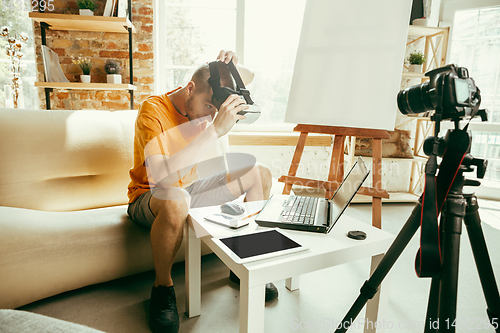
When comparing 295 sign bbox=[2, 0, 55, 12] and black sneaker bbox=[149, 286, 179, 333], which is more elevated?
295 sign bbox=[2, 0, 55, 12]

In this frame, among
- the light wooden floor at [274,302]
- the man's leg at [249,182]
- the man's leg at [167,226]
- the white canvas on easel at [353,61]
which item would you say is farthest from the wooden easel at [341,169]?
the man's leg at [167,226]

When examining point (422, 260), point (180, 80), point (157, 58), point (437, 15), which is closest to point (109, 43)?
point (157, 58)

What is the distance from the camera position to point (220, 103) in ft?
4.00

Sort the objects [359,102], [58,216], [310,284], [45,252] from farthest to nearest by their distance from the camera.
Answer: [359,102], [310,284], [58,216], [45,252]

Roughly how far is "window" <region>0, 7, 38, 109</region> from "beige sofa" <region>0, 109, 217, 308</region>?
1289mm

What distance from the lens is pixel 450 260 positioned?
0.67 metres

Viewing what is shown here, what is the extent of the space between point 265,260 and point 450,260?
16.3 inches

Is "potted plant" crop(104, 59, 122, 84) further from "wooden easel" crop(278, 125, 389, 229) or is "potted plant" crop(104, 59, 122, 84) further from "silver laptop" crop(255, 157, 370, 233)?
"silver laptop" crop(255, 157, 370, 233)

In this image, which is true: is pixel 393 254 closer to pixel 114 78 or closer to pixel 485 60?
pixel 114 78

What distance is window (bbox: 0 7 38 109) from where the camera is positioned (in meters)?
2.35

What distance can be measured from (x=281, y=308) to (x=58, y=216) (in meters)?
Result: 1.02

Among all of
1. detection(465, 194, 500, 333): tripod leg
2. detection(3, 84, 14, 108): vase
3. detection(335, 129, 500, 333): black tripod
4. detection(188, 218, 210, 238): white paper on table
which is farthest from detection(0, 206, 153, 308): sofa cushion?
detection(3, 84, 14, 108): vase

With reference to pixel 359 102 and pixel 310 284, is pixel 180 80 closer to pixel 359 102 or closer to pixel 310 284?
pixel 359 102

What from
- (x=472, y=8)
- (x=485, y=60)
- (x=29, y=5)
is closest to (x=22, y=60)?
(x=29, y=5)
